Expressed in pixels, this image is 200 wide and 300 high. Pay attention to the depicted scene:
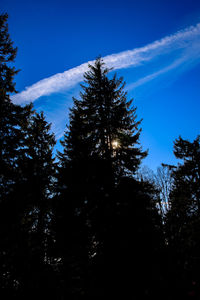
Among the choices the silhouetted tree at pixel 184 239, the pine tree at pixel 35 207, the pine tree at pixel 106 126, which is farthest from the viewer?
the pine tree at pixel 106 126

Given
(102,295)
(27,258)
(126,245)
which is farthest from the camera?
(27,258)

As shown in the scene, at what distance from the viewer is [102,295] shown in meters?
5.27

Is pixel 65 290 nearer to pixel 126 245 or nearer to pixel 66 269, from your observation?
pixel 66 269

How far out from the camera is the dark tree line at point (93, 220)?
545 cm

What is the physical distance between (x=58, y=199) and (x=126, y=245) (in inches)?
218

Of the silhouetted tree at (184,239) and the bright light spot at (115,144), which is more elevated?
the bright light spot at (115,144)

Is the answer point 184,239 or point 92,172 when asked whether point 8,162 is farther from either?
point 184,239

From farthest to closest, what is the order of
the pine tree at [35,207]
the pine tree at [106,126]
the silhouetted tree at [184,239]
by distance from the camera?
1. the pine tree at [106,126]
2. the pine tree at [35,207]
3. the silhouetted tree at [184,239]

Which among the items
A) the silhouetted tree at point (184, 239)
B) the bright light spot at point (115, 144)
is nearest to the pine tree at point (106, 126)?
the bright light spot at point (115, 144)

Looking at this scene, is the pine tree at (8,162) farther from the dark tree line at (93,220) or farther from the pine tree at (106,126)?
the pine tree at (106,126)

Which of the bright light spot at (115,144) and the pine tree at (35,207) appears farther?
the bright light spot at (115,144)

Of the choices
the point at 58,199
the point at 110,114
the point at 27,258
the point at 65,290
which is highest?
the point at 110,114

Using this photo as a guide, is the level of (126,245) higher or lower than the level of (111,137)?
lower

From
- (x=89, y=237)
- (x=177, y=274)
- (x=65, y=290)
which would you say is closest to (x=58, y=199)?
(x=89, y=237)
